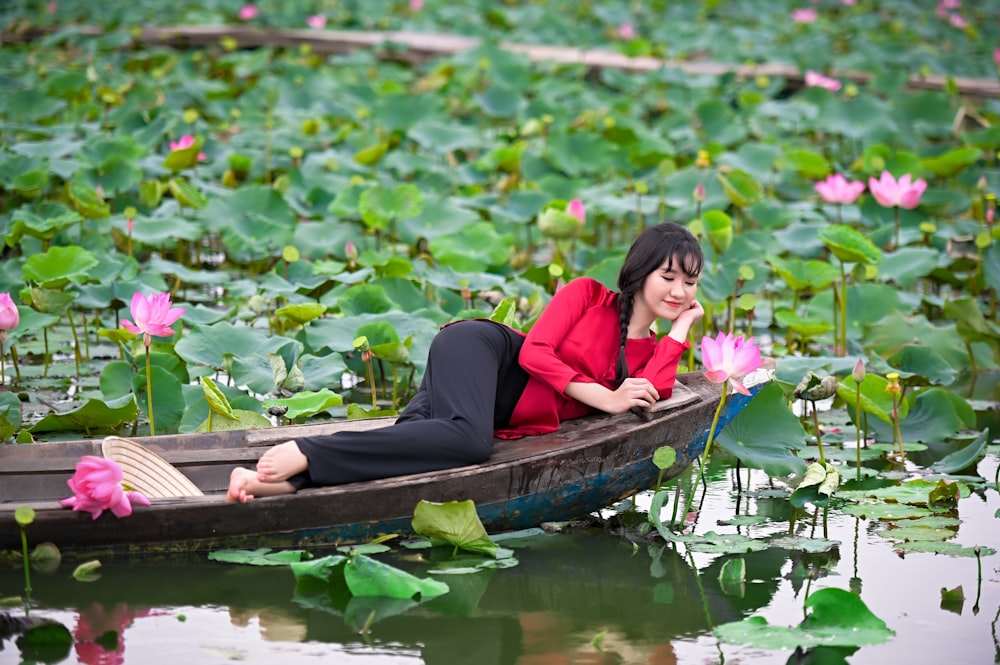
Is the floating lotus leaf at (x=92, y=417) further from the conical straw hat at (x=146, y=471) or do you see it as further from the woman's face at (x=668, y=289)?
the woman's face at (x=668, y=289)

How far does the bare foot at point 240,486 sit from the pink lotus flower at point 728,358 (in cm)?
114

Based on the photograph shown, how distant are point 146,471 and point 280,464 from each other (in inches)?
18.6

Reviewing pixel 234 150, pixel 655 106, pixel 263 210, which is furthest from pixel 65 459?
pixel 655 106

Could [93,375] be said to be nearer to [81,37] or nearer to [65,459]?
A: [65,459]

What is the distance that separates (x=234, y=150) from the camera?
22.4 ft

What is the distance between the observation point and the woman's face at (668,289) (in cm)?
328

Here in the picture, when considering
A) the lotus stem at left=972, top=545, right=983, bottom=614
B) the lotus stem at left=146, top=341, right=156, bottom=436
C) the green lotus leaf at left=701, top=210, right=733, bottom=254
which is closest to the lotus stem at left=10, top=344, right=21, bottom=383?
the lotus stem at left=146, top=341, right=156, bottom=436

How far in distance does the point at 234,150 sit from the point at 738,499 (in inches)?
163

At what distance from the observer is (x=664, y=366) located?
334 centimetres

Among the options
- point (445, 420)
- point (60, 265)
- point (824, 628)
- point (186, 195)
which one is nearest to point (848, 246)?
point (445, 420)

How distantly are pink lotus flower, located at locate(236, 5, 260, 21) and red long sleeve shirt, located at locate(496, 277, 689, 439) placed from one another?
25.3 ft

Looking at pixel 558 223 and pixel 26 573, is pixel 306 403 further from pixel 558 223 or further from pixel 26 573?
pixel 558 223

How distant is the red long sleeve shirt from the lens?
3316mm

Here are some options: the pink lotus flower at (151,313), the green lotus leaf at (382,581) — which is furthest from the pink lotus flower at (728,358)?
the pink lotus flower at (151,313)
